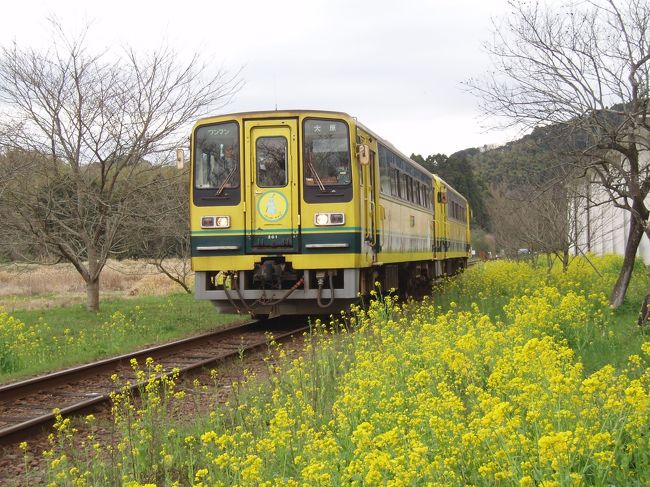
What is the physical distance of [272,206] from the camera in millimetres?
11469

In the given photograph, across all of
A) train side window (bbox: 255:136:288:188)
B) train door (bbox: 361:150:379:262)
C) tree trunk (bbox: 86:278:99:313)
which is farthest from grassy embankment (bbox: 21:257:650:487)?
tree trunk (bbox: 86:278:99:313)

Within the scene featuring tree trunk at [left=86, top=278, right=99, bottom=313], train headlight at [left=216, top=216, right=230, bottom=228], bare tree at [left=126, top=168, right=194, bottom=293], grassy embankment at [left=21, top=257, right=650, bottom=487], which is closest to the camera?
grassy embankment at [left=21, top=257, right=650, bottom=487]

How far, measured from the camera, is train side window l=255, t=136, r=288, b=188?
11555 millimetres

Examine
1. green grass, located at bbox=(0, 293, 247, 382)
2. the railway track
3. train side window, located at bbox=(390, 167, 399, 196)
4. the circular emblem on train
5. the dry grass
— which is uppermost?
train side window, located at bbox=(390, 167, 399, 196)

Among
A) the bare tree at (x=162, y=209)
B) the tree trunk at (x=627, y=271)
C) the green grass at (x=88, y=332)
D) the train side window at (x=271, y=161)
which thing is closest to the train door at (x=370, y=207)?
the train side window at (x=271, y=161)

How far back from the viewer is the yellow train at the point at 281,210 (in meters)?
11.3

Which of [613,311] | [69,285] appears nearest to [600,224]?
[613,311]

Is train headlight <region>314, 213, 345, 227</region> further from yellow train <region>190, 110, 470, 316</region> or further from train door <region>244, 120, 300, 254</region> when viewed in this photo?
train door <region>244, 120, 300, 254</region>

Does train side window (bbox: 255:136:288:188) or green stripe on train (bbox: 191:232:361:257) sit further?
train side window (bbox: 255:136:288:188)

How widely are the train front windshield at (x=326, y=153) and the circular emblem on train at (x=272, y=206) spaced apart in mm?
463

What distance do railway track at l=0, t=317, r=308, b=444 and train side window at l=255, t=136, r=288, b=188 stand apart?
228cm

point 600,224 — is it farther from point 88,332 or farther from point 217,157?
point 88,332

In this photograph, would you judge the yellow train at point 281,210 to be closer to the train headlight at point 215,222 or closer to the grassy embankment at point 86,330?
the train headlight at point 215,222

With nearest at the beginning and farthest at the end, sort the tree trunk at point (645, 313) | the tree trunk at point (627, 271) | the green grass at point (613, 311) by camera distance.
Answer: the green grass at point (613, 311) < the tree trunk at point (645, 313) < the tree trunk at point (627, 271)
